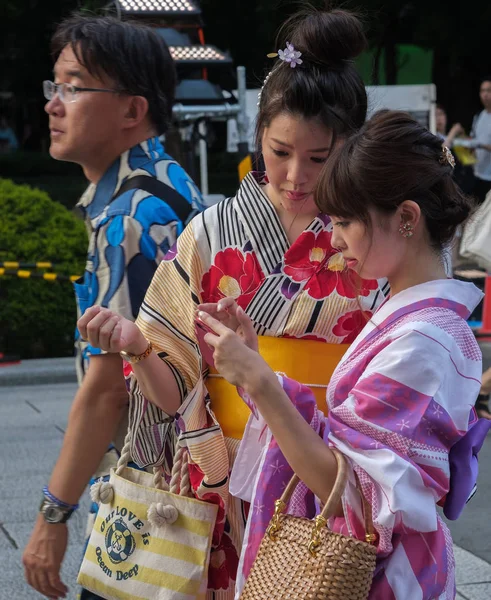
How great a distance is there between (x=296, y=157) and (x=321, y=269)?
0.23 metres

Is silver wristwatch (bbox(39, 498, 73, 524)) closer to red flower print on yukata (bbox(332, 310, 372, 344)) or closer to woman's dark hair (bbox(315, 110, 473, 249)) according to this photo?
red flower print on yukata (bbox(332, 310, 372, 344))

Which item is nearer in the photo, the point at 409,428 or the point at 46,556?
the point at 409,428

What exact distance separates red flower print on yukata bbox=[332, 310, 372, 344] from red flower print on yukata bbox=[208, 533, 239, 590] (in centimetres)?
47

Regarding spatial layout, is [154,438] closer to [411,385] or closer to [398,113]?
[411,385]

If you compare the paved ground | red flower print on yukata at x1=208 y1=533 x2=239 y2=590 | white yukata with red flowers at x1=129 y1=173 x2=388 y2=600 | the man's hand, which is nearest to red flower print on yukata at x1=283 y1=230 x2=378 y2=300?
white yukata with red flowers at x1=129 y1=173 x2=388 y2=600

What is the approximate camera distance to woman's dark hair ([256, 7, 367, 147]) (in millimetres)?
2182

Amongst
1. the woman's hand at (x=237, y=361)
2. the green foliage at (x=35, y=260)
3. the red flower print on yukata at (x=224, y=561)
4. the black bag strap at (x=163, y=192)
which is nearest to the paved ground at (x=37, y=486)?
the green foliage at (x=35, y=260)

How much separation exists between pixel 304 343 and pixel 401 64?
674 inches

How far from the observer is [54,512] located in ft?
7.74

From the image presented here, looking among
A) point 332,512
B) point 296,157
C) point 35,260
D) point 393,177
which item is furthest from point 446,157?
point 35,260

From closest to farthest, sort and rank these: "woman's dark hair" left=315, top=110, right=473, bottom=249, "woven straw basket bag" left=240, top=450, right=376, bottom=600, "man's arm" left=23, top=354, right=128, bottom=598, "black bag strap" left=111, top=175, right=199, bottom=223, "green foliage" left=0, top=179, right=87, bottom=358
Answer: "woven straw basket bag" left=240, top=450, right=376, bottom=600
"woman's dark hair" left=315, top=110, right=473, bottom=249
"man's arm" left=23, top=354, right=128, bottom=598
"black bag strap" left=111, top=175, right=199, bottom=223
"green foliage" left=0, top=179, right=87, bottom=358

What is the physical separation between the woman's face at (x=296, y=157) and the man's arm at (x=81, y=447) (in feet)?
1.70

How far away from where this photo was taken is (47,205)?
9.48m

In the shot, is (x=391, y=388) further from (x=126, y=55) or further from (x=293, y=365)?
(x=126, y=55)
